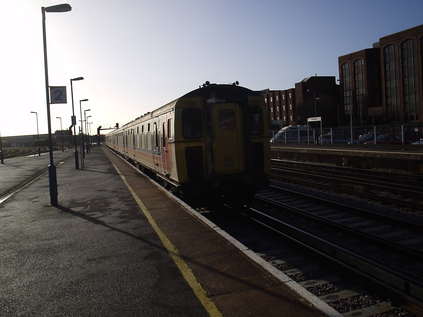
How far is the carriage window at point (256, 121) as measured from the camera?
11656 mm

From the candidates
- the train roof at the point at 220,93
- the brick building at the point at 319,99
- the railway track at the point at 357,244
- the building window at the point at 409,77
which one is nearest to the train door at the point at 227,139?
the train roof at the point at 220,93

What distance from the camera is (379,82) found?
77.8m

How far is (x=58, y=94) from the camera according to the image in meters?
15.2

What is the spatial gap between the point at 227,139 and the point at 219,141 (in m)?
0.25

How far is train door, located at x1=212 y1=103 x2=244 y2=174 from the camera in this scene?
11.3 meters

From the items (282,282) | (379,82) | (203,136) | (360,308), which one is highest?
(379,82)

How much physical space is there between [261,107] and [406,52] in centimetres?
6252

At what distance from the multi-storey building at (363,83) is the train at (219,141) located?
2667 inches

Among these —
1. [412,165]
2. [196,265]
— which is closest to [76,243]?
[196,265]

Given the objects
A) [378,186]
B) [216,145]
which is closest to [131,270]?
[216,145]

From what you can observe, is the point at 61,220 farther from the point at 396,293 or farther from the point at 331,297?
the point at 396,293

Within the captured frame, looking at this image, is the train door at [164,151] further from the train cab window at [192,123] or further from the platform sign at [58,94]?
the platform sign at [58,94]

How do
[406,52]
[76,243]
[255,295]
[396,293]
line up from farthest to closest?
1. [406,52]
2. [76,243]
3. [396,293]
4. [255,295]

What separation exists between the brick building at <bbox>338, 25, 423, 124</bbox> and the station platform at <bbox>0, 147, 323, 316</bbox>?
4806cm
